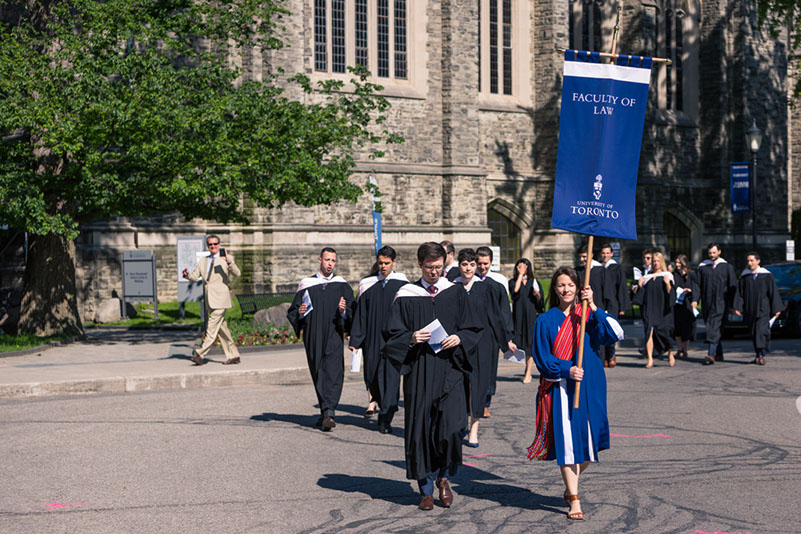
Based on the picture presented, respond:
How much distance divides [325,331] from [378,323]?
0.59 meters

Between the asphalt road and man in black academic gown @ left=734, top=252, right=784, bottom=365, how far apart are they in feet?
11.8

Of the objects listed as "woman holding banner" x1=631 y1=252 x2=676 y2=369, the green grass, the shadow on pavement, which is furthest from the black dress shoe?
the green grass

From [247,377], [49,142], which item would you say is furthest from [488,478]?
[49,142]

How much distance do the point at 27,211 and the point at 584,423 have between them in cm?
1220

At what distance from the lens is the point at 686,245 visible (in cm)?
3934

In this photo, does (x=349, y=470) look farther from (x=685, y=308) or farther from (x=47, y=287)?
(x=47, y=287)

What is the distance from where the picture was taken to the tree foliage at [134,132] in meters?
16.4

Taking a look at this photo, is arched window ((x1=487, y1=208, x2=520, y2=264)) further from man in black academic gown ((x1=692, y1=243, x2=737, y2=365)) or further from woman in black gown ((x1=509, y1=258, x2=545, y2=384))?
woman in black gown ((x1=509, y1=258, x2=545, y2=384))

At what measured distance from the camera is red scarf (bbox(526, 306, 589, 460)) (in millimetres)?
6598

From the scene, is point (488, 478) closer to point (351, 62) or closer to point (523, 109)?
point (351, 62)

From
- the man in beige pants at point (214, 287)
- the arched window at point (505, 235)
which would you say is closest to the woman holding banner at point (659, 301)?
the man in beige pants at point (214, 287)

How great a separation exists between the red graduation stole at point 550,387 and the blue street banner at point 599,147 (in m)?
0.90

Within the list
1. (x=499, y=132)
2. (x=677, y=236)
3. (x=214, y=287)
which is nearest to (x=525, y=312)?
(x=214, y=287)

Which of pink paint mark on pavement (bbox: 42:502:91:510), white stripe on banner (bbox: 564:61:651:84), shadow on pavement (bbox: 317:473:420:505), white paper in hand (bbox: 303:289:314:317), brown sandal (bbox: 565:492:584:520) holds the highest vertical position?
white stripe on banner (bbox: 564:61:651:84)
